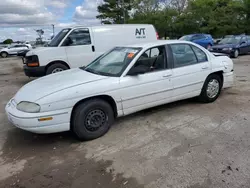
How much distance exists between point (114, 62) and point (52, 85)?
123 centimetres

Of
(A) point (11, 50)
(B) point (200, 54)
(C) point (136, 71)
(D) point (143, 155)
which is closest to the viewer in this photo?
(D) point (143, 155)

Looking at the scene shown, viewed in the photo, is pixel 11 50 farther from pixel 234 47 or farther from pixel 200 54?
pixel 200 54

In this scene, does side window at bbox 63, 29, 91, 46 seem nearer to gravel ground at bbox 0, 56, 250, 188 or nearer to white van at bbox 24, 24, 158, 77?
white van at bbox 24, 24, 158, 77

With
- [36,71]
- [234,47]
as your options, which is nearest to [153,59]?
[36,71]

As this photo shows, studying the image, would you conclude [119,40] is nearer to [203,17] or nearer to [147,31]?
[147,31]

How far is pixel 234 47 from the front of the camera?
13.5 metres

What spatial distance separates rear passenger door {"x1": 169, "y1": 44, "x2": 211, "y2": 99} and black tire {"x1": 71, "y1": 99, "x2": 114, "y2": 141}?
4.90 feet

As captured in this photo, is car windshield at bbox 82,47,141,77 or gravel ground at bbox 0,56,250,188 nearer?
gravel ground at bbox 0,56,250,188

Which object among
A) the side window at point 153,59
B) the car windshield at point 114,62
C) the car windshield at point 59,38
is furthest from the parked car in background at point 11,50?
the side window at point 153,59

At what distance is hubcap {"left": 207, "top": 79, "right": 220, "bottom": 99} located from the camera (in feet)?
16.2

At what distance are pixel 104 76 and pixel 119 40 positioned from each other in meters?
4.75

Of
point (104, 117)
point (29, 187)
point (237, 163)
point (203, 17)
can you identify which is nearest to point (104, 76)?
point (104, 117)

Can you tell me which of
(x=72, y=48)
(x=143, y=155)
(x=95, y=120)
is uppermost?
(x=72, y=48)

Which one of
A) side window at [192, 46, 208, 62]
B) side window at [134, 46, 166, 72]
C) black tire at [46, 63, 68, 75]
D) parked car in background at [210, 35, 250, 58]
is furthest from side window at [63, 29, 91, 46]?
parked car in background at [210, 35, 250, 58]
